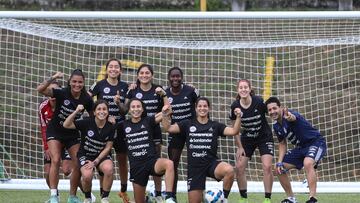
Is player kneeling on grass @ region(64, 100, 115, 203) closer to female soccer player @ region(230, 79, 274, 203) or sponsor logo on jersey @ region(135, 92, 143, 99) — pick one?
sponsor logo on jersey @ region(135, 92, 143, 99)

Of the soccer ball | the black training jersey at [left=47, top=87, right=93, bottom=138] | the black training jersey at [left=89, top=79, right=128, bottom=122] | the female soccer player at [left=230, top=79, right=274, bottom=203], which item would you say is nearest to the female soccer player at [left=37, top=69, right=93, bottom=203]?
the black training jersey at [left=47, top=87, right=93, bottom=138]

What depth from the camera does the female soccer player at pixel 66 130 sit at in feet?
44.5

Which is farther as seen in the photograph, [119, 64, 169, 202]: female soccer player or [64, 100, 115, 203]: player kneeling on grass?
[119, 64, 169, 202]: female soccer player

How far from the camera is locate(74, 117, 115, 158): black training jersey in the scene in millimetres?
13422

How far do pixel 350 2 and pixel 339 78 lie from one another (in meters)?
5.54

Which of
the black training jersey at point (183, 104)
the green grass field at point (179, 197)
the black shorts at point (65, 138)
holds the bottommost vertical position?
the green grass field at point (179, 197)

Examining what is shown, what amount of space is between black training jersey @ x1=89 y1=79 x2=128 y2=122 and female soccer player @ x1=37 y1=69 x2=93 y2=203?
0.32 meters

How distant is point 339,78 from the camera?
62.5ft

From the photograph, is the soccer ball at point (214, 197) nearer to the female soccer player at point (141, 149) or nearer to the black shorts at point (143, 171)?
the female soccer player at point (141, 149)

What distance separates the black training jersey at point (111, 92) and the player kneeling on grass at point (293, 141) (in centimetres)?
197

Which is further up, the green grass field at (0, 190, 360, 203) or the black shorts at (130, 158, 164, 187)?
the black shorts at (130, 158, 164, 187)

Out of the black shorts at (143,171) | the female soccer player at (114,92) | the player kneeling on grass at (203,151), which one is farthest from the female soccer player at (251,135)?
the female soccer player at (114,92)

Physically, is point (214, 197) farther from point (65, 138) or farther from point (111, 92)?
point (65, 138)

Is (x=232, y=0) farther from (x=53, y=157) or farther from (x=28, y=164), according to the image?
(x=53, y=157)
